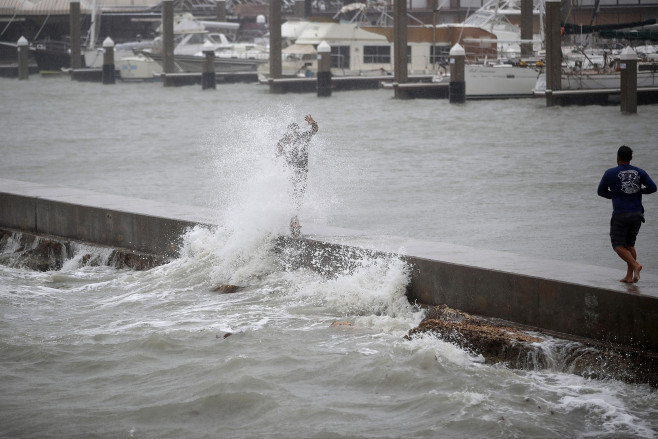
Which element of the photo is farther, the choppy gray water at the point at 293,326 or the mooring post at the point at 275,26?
the mooring post at the point at 275,26

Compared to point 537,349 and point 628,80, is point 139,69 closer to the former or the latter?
point 628,80

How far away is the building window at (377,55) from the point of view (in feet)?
202

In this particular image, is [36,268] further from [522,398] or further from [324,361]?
[522,398]

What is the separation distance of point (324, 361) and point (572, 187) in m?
11.8

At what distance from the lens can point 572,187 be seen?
19391 millimetres

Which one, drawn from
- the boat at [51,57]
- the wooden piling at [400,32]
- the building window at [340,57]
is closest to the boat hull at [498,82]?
the wooden piling at [400,32]

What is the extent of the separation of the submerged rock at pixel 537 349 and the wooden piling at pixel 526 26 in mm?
38093

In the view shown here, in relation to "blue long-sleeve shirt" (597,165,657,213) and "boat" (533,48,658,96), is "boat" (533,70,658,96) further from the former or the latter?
"blue long-sleeve shirt" (597,165,657,213)

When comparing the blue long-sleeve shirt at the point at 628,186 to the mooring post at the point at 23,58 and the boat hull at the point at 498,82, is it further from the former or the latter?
the mooring post at the point at 23,58

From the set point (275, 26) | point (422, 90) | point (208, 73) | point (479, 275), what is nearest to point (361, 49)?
point (208, 73)

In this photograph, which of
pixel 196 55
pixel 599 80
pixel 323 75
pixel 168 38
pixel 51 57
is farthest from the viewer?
pixel 51 57

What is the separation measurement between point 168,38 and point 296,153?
47284 mm

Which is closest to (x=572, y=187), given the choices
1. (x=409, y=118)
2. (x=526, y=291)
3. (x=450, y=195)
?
(x=450, y=195)

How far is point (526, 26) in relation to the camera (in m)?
46.2
